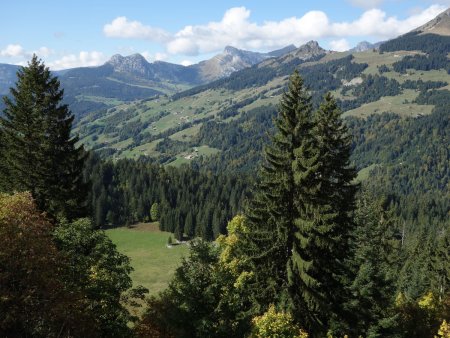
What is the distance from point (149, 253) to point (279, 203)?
4074 inches

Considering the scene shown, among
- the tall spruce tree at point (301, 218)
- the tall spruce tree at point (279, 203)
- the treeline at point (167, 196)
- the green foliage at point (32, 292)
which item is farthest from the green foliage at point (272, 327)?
the treeline at point (167, 196)

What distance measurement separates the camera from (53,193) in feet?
121

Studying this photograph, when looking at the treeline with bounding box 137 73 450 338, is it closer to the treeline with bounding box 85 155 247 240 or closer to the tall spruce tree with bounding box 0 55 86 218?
the tall spruce tree with bounding box 0 55 86 218

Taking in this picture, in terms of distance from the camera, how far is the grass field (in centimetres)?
10269

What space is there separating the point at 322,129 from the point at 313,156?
15.8ft

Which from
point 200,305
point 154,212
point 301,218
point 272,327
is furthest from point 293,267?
point 154,212

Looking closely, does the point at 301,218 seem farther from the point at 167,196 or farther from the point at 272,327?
the point at 167,196

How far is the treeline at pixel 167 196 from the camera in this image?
150 metres

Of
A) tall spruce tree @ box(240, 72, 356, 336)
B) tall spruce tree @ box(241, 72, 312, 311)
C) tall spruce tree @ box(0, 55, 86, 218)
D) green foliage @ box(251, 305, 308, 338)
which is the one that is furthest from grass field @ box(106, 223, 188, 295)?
green foliage @ box(251, 305, 308, 338)

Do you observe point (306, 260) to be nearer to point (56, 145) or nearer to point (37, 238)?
point (37, 238)

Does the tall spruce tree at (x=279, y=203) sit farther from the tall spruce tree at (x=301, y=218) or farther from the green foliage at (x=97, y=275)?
the green foliage at (x=97, y=275)

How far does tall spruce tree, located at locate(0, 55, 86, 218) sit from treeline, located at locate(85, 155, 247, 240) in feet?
347

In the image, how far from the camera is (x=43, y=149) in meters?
36.3

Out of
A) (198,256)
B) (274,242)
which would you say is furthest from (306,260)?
(198,256)
